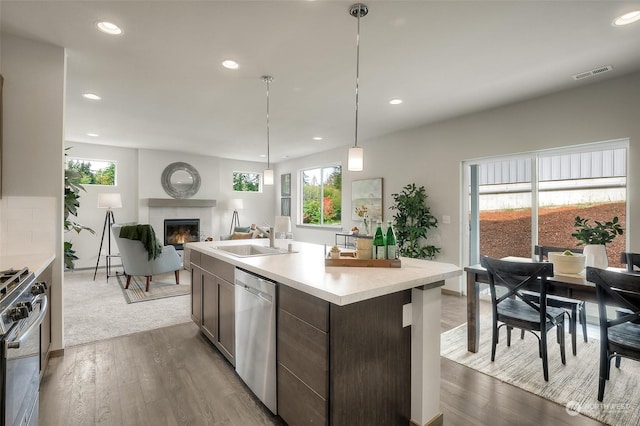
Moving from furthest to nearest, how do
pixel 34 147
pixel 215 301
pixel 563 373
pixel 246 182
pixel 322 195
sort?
pixel 246 182 → pixel 322 195 → pixel 215 301 → pixel 34 147 → pixel 563 373

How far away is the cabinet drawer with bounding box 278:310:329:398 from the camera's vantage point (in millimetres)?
1445

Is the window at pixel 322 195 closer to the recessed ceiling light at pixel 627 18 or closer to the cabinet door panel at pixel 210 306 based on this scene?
the cabinet door panel at pixel 210 306

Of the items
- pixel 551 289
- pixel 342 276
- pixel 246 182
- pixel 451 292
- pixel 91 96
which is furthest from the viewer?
pixel 246 182

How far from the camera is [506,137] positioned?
3980 mm

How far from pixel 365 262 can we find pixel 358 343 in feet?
1.77

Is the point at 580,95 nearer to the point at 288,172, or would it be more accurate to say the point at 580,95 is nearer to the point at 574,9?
the point at 574,9

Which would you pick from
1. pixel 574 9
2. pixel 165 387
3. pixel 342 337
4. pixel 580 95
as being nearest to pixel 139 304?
pixel 165 387

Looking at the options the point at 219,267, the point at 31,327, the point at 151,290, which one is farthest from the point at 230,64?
the point at 151,290

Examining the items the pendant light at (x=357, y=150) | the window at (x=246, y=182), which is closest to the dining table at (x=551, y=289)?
the pendant light at (x=357, y=150)

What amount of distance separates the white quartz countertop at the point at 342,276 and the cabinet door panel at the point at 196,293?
93 centimetres

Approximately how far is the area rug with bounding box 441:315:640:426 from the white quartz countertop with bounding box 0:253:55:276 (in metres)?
3.15

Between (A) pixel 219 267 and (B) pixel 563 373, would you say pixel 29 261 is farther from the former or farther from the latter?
(B) pixel 563 373

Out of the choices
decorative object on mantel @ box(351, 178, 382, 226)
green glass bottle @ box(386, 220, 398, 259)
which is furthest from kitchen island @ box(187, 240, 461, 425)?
decorative object on mantel @ box(351, 178, 382, 226)

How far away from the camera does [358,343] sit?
4.93 feet
